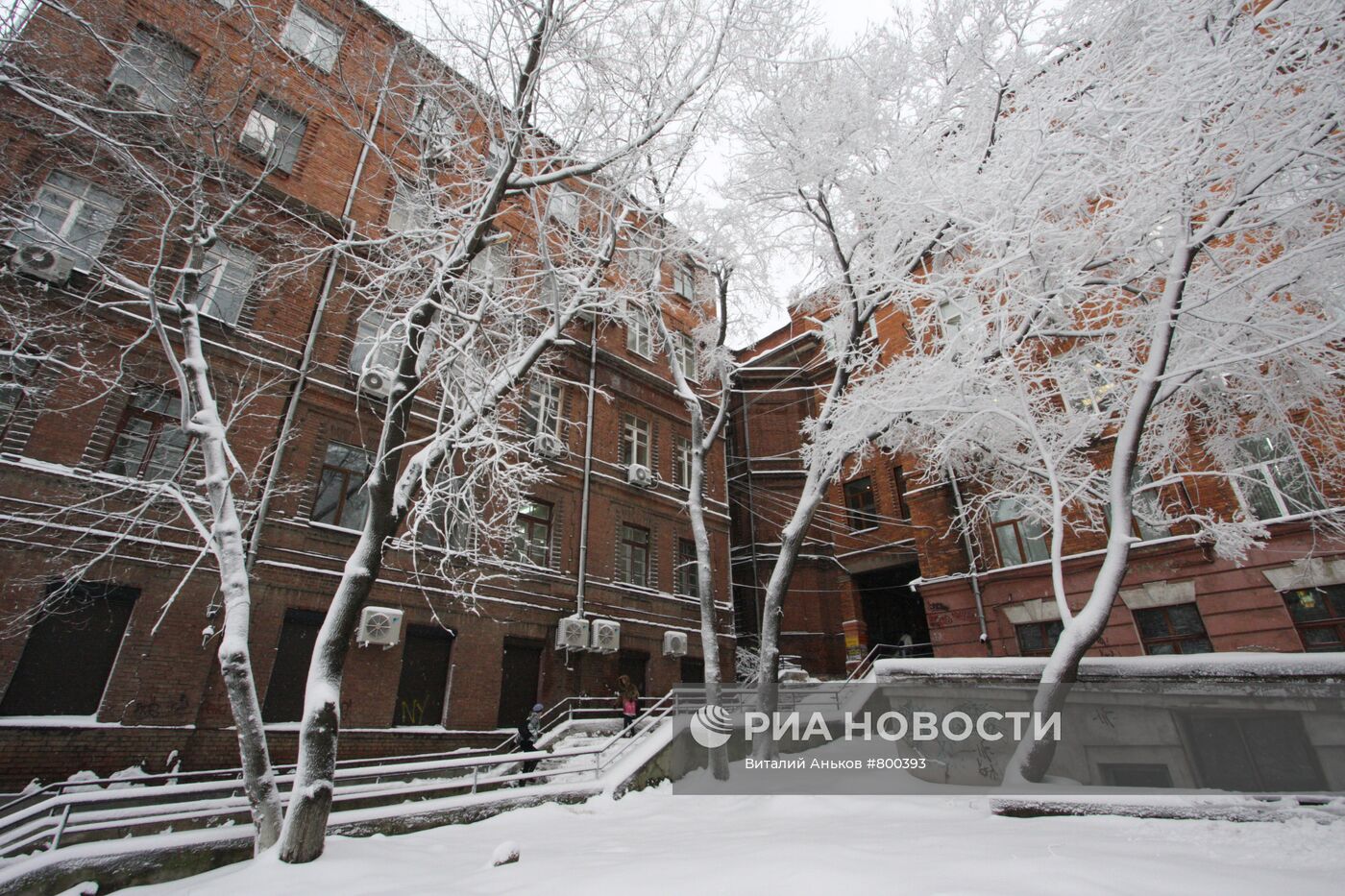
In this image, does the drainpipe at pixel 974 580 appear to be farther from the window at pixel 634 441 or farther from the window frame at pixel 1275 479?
the window at pixel 634 441

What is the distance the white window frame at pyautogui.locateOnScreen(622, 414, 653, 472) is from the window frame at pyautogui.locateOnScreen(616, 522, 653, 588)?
7.44 feet

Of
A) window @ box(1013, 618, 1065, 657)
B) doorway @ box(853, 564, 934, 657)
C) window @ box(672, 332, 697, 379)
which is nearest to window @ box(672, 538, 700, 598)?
doorway @ box(853, 564, 934, 657)

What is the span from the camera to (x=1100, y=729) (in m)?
8.57

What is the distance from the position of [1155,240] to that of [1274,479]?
25.9ft

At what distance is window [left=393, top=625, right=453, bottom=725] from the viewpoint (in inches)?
509

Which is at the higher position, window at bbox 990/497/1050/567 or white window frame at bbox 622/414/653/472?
white window frame at bbox 622/414/653/472

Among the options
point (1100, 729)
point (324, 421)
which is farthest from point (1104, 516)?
point (324, 421)

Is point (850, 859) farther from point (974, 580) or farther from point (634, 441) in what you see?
point (634, 441)

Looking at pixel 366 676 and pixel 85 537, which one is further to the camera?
pixel 366 676

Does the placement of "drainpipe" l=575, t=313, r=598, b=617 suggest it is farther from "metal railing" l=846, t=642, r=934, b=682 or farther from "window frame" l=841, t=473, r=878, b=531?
"window frame" l=841, t=473, r=878, b=531

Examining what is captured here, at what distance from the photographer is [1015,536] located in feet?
51.3

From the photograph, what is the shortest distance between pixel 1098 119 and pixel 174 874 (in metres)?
13.5

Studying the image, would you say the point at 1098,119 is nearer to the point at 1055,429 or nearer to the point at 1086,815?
the point at 1055,429

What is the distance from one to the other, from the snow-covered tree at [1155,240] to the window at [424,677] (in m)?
10.6
